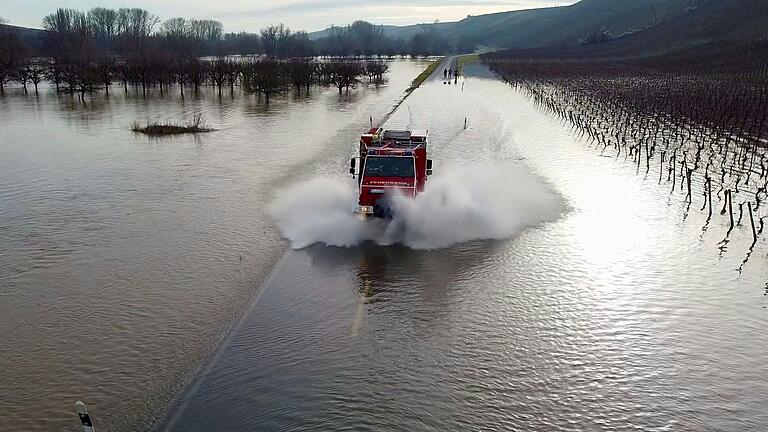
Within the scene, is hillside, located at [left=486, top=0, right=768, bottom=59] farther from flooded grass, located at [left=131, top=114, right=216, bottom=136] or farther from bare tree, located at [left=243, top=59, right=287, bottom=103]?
flooded grass, located at [left=131, top=114, right=216, bottom=136]

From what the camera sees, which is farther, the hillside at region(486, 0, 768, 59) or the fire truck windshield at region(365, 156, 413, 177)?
the hillside at region(486, 0, 768, 59)

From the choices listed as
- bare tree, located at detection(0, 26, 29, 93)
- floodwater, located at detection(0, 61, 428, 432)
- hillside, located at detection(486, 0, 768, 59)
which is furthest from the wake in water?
hillside, located at detection(486, 0, 768, 59)

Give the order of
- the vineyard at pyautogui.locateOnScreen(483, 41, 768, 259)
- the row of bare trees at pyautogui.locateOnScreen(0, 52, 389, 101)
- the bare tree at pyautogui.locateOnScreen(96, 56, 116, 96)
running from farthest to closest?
1. the bare tree at pyautogui.locateOnScreen(96, 56, 116, 96)
2. the row of bare trees at pyautogui.locateOnScreen(0, 52, 389, 101)
3. the vineyard at pyautogui.locateOnScreen(483, 41, 768, 259)

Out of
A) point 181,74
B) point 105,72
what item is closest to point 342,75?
point 181,74

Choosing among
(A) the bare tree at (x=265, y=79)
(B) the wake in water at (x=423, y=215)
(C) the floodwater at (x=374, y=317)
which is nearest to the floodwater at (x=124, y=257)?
(C) the floodwater at (x=374, y=317)

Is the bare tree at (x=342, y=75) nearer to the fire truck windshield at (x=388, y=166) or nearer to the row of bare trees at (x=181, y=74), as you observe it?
the row of bare trees at (x=181, y=74)

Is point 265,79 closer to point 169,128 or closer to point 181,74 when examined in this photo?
point 181,74

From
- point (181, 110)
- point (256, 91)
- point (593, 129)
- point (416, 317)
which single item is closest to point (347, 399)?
point (416, 317)
